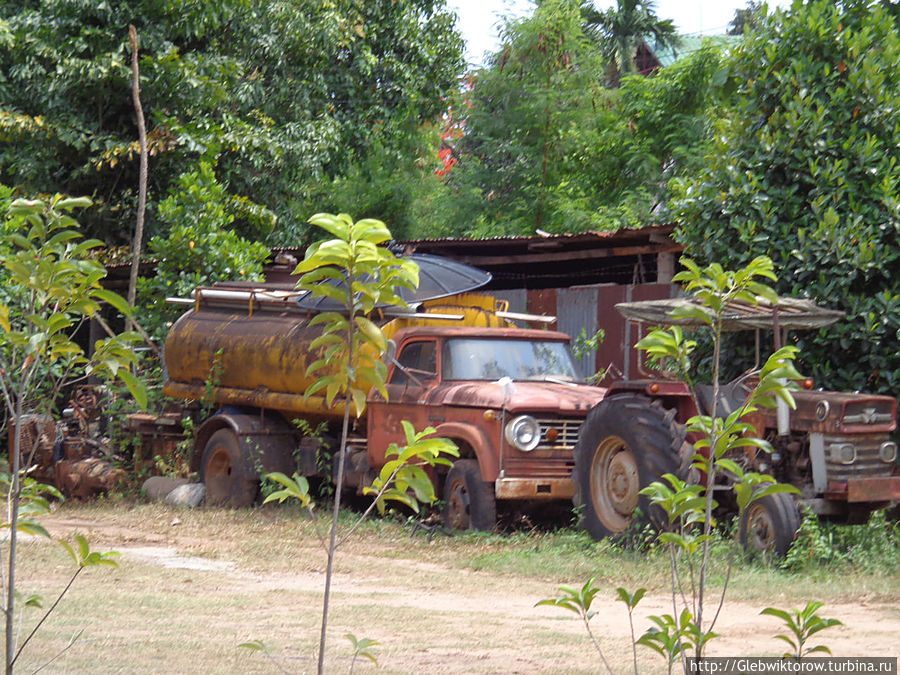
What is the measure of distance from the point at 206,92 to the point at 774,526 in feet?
45.6

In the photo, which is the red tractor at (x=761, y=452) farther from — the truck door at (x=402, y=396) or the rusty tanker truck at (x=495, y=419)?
the truck door at (x=402, y=396)

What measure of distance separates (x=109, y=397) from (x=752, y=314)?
30.4ft

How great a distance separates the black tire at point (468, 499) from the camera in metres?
10.6

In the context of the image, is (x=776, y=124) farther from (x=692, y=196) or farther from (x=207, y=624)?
(x=207, y=624)

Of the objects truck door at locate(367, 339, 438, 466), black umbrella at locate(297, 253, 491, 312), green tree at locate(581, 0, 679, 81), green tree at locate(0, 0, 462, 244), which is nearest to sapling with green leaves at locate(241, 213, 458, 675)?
truck door at locate(367, 339, 438, 466)

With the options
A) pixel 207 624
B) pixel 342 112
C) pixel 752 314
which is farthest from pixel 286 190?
pixel 207 624

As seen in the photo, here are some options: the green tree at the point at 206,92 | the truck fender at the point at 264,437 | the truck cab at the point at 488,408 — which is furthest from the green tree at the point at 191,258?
the truck cab at the point at 488,408

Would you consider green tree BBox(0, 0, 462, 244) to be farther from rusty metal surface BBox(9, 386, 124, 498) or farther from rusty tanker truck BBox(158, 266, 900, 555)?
rusty tanker truck BBox(158, 266, 900, 555)

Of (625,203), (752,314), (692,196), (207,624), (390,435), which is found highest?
(625,203)

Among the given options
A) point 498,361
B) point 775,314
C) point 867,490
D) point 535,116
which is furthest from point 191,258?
point 535,116

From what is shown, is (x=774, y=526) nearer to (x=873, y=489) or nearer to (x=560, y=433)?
(x=873, y=489)

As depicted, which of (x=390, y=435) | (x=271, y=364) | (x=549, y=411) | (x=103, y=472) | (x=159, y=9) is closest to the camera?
(x=549, y=411)

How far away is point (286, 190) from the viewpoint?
2272 centimetres

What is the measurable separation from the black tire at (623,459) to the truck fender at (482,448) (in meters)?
0.72
